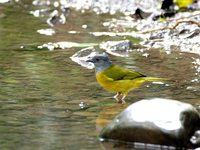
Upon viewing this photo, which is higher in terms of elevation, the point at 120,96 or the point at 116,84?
the point at 116,84

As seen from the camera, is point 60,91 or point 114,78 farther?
point 60,91

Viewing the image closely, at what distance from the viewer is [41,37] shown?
43.4 feet

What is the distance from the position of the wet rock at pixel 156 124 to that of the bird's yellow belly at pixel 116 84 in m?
1.35

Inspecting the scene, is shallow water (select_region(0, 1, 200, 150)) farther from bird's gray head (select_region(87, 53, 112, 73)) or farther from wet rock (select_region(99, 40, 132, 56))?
bird's gray head (select_region(87, 53, 112, 73))

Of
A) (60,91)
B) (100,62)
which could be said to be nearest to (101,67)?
(100,62)

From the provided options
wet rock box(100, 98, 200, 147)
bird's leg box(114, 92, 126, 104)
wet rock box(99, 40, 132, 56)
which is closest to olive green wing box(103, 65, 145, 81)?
bird's leg box(114, 92, 126, 104)

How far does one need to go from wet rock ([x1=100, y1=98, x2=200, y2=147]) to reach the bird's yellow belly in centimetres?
135

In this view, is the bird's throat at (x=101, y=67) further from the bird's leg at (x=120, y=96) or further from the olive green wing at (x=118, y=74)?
the bird's leg at (x=120, y=96)

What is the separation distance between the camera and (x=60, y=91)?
27.9 feet

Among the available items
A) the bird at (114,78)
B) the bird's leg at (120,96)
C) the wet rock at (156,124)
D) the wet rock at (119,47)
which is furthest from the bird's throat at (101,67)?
the wet rock at (119,47)

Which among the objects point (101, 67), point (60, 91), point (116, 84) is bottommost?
point (60, 91)

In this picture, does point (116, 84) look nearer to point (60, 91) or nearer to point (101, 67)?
point (101, 67)

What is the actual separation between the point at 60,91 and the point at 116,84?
0.92 metres

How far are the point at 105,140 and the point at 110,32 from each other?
25.3ft
